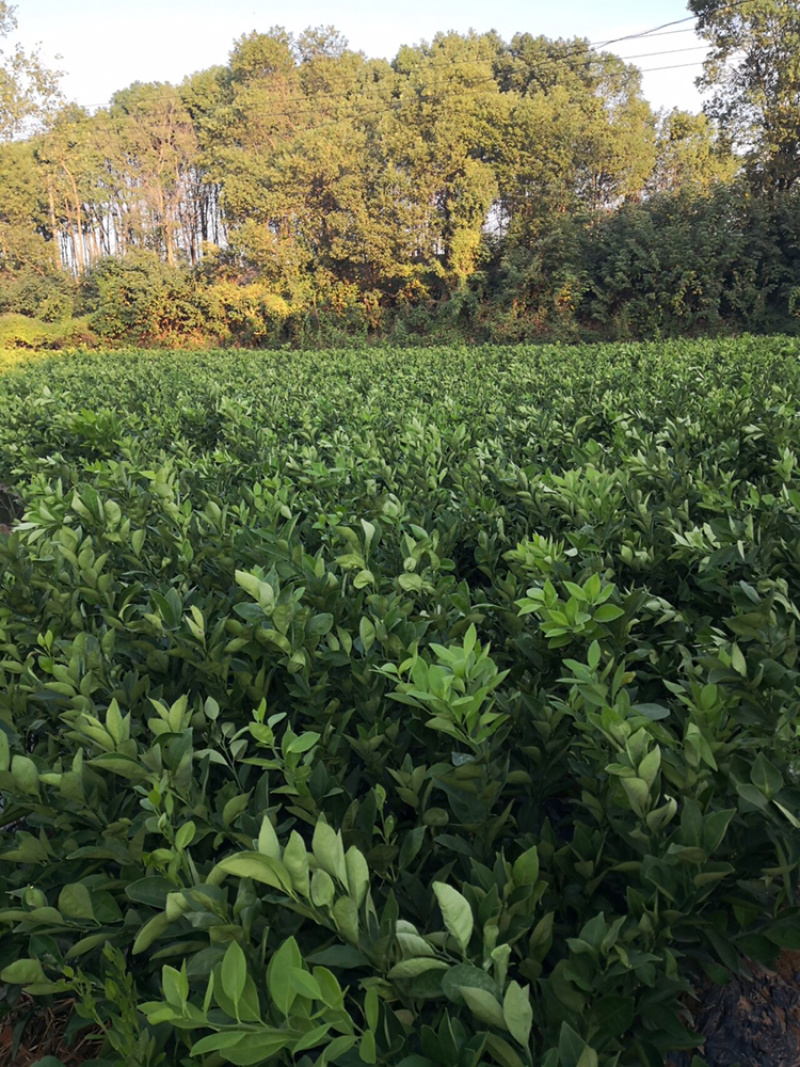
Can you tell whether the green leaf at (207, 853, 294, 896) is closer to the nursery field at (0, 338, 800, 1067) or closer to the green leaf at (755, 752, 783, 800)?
the nursery field at (0, 338, 800, 1067)

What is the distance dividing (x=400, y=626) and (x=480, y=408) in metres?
4.07

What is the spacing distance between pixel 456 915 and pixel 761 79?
32.9 m

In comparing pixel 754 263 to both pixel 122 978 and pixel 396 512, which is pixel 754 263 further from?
pixel 122 978

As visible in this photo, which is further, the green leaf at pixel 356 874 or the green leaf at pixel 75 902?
the green leaf at pixel 75 902

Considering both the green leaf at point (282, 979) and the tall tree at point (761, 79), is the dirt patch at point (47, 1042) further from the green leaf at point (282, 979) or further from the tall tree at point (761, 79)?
the tall tree at point (761, 79)

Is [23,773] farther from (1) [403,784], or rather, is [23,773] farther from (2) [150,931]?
(1) [403,784]

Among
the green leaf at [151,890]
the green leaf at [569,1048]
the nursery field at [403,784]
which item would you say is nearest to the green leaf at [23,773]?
the nursery field at [403,784]

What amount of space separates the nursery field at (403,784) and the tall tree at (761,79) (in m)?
28.9

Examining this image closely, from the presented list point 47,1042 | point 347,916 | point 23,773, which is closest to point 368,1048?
point 347,916

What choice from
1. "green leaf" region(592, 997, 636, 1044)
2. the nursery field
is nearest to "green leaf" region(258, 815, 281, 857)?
the nursery field

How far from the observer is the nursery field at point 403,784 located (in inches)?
37.7

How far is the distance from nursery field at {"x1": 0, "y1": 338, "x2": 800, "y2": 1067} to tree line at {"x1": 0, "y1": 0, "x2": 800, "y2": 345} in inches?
985

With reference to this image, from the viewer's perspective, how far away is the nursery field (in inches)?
37.7

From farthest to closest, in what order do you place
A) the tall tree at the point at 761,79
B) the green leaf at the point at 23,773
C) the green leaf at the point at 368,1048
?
1. the tall tree at the point at 761,79
2. the green leaf at the point at 23,773
3. the green leaf at the point at 368,1048
